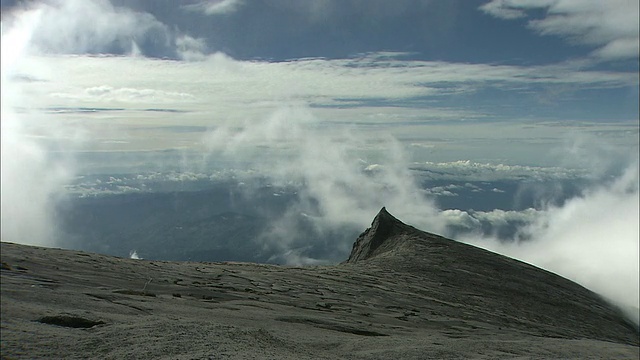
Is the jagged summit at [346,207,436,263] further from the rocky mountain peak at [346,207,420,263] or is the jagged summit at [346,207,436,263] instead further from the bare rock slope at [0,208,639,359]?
the bare rock slope at [0,208,639,359]

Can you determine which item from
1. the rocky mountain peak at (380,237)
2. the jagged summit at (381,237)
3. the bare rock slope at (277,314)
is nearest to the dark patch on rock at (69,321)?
the bare rock slope at (277,314)

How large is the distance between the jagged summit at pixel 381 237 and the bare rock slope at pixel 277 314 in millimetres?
11211

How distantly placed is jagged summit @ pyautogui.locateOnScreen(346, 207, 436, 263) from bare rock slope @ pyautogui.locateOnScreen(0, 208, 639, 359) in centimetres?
1121

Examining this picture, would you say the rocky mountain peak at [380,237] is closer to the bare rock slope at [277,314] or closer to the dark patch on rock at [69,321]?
the bare rock slope at [277,314]

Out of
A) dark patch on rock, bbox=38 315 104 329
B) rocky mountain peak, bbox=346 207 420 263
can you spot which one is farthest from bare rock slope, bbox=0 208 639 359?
rocky mountain peak, bbox=346 207 420 263

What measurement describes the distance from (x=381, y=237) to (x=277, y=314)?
33.7 meters

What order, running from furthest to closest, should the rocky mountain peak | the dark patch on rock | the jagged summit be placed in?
the rocky mountain peak, the jagged summit, the dark patch on rock

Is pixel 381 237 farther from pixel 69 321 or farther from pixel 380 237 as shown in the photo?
pixel 69 321

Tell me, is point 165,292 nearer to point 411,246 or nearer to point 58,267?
point 58,267

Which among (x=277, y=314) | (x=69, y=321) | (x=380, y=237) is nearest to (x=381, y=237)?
(x=380, y=237)

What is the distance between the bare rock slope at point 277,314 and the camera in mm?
9477

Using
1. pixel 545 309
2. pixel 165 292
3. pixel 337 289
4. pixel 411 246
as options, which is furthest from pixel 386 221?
pixel 165 292

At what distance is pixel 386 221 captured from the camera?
50219mm

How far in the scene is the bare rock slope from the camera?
31.1ft
